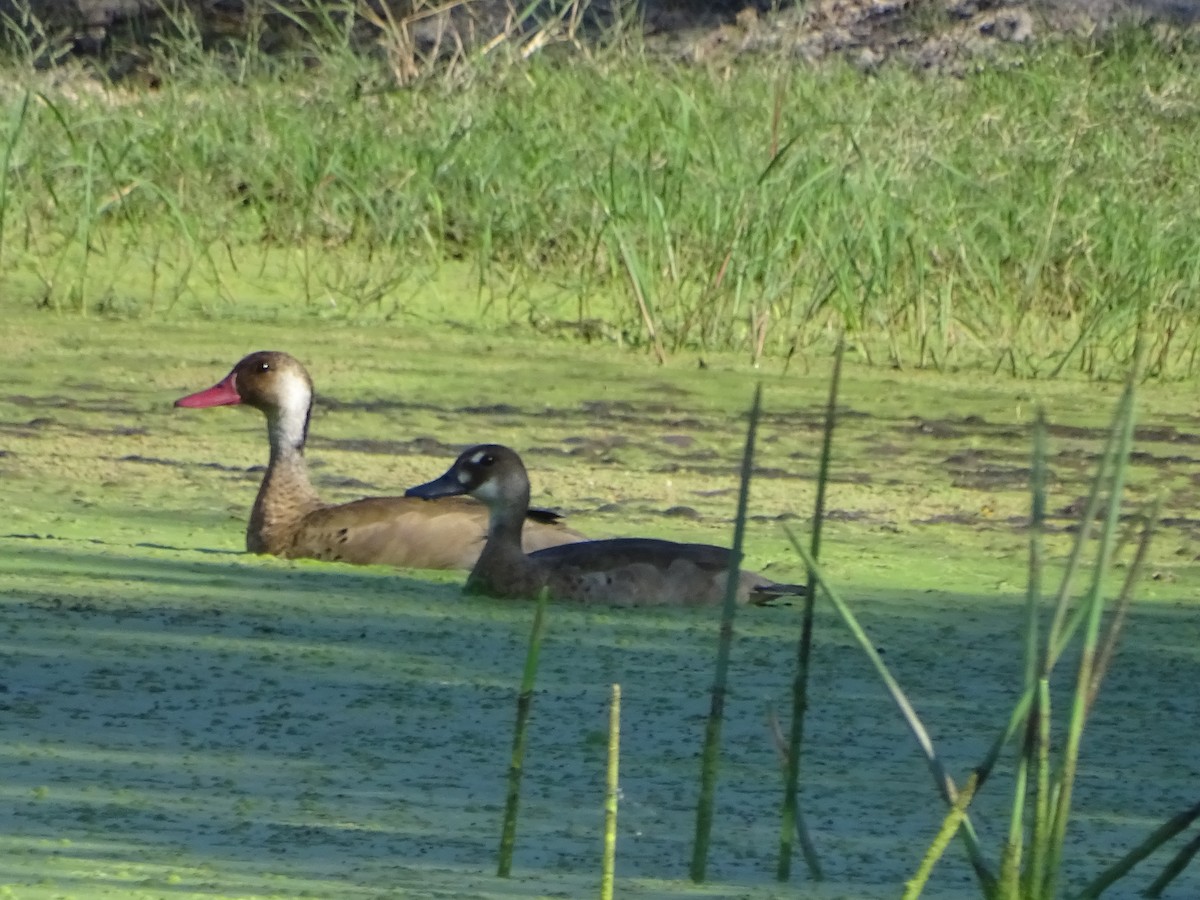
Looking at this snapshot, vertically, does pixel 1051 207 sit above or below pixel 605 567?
above

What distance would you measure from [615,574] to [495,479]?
46 centimetres

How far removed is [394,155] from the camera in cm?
844

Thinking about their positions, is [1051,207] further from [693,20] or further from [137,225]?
[693,20]

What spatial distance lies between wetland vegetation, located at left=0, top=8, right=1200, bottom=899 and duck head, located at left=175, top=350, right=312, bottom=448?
0.18 meters

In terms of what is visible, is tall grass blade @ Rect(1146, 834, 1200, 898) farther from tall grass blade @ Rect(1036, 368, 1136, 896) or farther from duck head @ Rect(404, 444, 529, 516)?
duck head @ Rect(404, 444, 529, 516)

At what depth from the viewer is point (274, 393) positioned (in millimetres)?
5137

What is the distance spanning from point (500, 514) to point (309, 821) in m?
1.89

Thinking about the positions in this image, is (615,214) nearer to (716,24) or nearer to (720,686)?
(716,24)

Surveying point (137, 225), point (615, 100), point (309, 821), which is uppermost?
point (615, 100)

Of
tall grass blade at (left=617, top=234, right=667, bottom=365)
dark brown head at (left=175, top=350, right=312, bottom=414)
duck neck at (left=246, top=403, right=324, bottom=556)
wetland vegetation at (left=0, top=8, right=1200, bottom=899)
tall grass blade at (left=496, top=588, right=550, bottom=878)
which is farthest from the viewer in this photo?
tall grass blade at (left=617, top=234, right=667, bottom=365)

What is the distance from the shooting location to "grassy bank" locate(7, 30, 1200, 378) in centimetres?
734

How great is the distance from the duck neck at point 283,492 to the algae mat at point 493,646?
0.08m

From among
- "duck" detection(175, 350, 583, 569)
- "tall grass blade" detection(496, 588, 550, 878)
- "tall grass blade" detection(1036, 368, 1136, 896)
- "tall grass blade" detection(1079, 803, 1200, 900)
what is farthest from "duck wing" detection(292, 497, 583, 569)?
"tall grass blade" detection(1036, 368, 1136, 896)

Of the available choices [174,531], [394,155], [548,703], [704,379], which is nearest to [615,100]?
[394,155]
